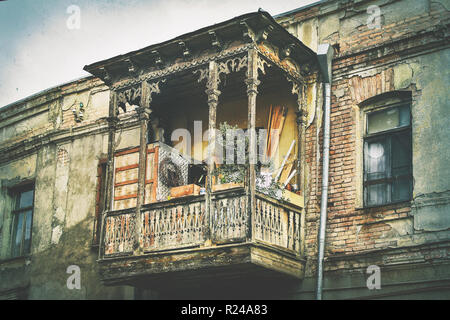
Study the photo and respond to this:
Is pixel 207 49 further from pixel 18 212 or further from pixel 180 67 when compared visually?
pixel 18 212

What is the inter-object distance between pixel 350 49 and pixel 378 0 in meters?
0.94

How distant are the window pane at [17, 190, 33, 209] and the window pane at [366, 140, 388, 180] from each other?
8332 mm

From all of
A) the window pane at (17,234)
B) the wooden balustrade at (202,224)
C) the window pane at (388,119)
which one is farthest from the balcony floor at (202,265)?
the window pane at (17,234)

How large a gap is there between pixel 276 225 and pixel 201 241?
121cm

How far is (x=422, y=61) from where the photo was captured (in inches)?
441

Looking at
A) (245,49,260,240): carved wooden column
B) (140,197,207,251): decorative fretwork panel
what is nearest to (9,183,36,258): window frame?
(140,197,207,251): decorative fretwork panel

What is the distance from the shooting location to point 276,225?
11094 mm

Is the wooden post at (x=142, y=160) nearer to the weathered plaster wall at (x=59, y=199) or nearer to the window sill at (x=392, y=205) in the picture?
the weathered plaster wall at (x=59, y=199)

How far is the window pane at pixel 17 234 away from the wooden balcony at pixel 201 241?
4.92 m

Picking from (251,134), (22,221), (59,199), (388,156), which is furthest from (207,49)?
(22,221)

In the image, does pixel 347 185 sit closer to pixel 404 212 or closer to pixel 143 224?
pixel 404 212

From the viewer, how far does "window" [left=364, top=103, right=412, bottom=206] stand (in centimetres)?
1116

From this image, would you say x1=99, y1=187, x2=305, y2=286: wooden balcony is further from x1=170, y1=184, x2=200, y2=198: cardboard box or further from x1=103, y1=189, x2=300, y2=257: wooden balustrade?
x1=170, y1=184, x2=200, y2=198: cardboard box

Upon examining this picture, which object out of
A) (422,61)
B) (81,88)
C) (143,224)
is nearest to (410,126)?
(422,61)
